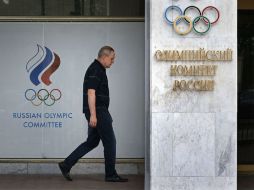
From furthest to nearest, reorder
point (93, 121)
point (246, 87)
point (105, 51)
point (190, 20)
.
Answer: point (246, 87) → point (105, 51) → point (93, 121) → point (190, 20)

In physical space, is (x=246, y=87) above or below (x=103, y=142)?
above

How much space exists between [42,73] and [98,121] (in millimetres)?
1556

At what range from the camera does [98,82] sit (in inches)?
416

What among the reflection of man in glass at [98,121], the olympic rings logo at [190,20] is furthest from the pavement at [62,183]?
the olympic rings logo at [190,20]

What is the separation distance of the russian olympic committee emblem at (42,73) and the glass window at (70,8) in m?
0.65

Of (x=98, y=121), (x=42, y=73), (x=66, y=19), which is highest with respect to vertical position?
(x=66, y=19)

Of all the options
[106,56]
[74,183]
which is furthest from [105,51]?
[74,183]

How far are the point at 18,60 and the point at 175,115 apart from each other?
344 cm

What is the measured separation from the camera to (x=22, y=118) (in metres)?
11.5

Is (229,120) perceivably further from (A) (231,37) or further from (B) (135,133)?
(B) (135,133)

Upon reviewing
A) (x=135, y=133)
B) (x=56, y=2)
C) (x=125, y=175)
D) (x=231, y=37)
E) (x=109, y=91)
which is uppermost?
(x=56, y=2)

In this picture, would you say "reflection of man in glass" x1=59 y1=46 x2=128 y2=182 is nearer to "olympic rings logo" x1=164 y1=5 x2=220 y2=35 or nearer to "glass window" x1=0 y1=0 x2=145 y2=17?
"glass window" x1=0 y1=0 x2=145 y2=17

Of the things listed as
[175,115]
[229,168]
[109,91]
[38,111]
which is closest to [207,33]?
[175,115]

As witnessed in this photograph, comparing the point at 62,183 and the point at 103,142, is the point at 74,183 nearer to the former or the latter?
the point at 62,183
